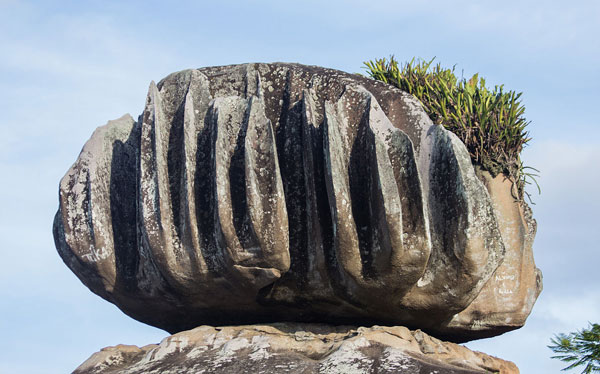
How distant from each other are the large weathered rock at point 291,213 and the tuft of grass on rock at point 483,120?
27 centimetres

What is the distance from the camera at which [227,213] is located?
8875 millimetres

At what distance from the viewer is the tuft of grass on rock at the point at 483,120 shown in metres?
10.2

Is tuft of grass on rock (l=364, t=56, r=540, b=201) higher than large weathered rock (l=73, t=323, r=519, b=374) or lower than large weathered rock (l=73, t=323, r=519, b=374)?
higher

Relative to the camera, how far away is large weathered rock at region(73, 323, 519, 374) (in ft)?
27.3

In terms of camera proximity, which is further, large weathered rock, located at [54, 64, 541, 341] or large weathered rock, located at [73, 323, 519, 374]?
large weathered rock, located at [54, 64, 541, 341]

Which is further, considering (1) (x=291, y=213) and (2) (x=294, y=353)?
(1) (x=291, y=213)

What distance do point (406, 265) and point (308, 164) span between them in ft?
4.39

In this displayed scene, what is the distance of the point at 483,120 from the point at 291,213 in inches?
94.4

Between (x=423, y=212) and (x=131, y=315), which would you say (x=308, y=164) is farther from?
(x=131, y=315)

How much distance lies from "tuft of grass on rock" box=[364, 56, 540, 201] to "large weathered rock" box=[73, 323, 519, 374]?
1980 mm

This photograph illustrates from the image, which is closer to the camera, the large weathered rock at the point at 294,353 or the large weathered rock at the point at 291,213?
the large weathered rock at the point at 294,353

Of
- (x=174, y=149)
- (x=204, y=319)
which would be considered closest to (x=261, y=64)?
(x=174, y=149)

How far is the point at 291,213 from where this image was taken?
930cm

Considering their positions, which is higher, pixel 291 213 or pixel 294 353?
pixel 291 213
